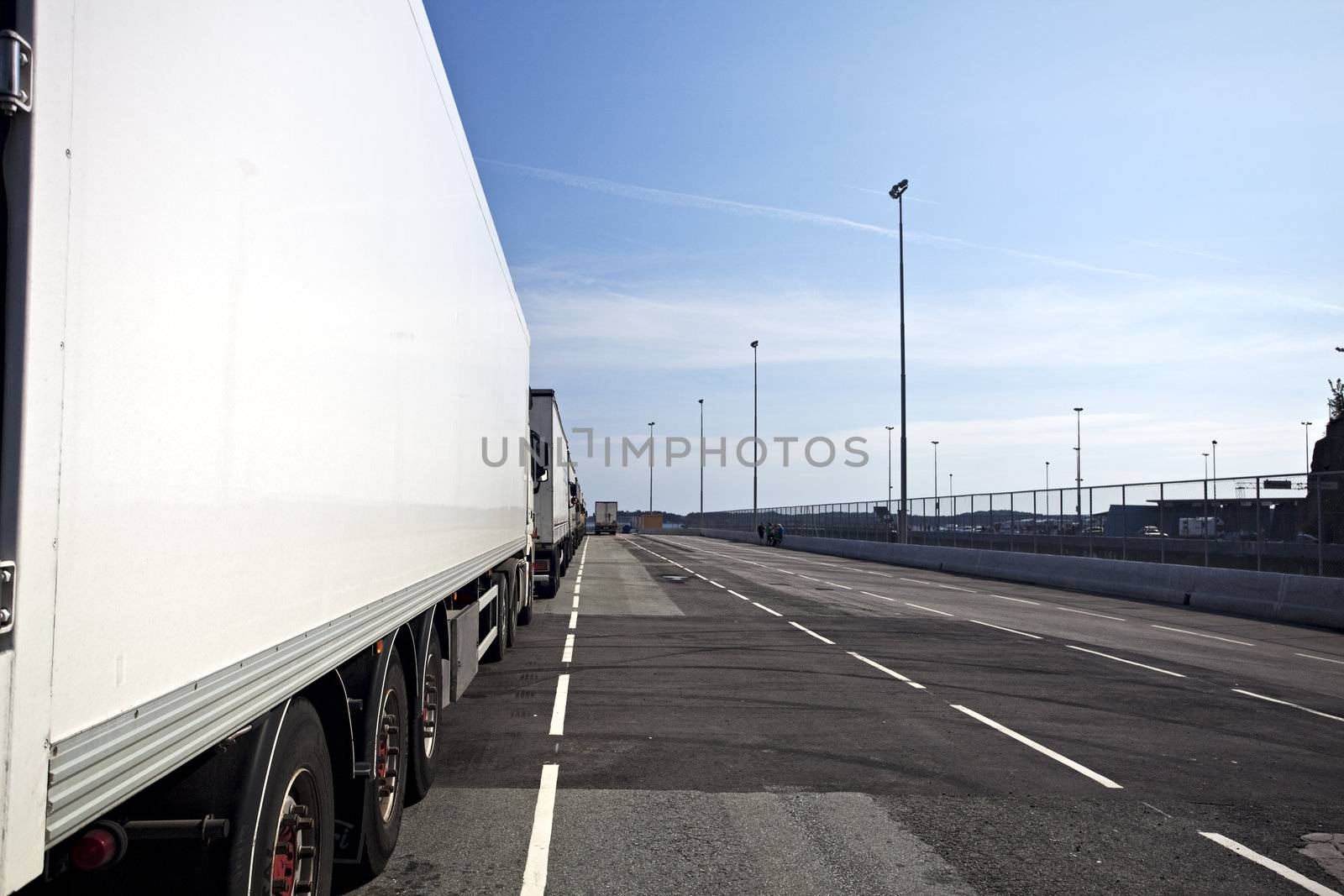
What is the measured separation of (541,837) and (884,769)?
2.84 m

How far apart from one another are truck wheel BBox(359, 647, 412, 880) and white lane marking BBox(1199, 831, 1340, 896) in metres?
4.65

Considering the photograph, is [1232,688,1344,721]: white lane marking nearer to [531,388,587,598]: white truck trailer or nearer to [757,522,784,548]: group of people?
[531,388,587,598]: white truck trailer

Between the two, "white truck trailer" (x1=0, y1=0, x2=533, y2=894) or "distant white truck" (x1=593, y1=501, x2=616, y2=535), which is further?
"distant white truck" (x1=593, y1=501, x2=616, y2=535)

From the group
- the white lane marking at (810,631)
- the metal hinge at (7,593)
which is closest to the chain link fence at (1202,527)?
the white lane marking at (810,631)

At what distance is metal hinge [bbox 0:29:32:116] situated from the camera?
1948 millimetres

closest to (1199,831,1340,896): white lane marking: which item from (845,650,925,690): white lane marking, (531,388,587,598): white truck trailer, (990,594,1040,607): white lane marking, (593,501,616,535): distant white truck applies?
(845,650,925,690): white lane marking

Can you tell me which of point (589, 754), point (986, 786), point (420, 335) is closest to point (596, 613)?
point (589, 754)

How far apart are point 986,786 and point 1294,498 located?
2127 cm

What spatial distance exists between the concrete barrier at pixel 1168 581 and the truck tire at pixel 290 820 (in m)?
20.9

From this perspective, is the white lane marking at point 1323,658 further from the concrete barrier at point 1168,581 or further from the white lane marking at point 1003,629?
the concrete barrier at point 1168,581

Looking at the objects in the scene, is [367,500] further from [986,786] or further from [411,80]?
[986,786]

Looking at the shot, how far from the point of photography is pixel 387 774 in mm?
5492

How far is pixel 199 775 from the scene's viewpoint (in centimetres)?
311

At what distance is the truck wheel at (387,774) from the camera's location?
5023mm
